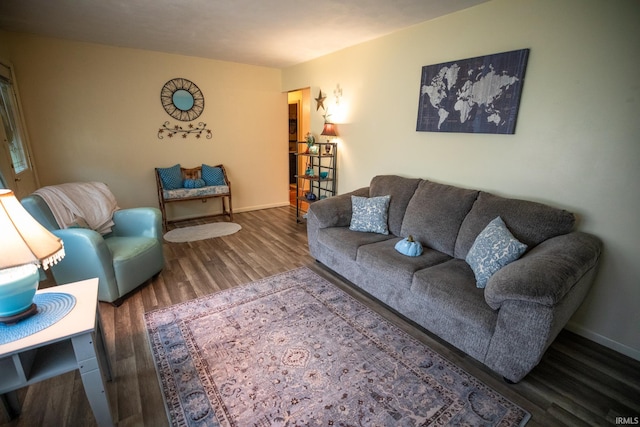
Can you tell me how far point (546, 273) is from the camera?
5.12 feet

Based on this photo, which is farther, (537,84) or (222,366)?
(537,84)

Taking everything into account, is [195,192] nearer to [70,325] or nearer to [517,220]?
[70,325]

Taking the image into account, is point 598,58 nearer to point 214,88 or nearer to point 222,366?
point 222,366

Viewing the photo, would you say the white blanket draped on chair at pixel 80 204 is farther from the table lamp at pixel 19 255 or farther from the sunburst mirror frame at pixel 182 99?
the sunburst mirror frame at pixel 182 99

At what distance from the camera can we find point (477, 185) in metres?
2.65

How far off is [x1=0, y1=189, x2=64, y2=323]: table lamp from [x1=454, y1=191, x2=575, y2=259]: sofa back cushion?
2.58 metres

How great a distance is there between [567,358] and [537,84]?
6.43 ft

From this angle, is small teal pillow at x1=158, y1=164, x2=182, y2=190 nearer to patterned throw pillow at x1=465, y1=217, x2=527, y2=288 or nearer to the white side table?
the white side table

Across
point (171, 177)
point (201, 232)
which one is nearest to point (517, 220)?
point (201, 232)

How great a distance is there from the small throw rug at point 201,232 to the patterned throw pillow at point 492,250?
324cm

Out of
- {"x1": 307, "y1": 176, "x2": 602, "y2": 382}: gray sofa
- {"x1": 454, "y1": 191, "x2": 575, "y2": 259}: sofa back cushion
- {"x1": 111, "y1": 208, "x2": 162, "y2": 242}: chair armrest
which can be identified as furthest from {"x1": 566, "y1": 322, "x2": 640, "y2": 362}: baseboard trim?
{"x1": 111, "y1": 208, "x2": 162, "y2": 242}: chair armrest

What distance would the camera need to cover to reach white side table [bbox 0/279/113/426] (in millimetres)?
1164

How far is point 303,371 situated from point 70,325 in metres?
1.21

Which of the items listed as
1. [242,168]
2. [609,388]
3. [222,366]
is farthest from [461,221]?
[242,168]
